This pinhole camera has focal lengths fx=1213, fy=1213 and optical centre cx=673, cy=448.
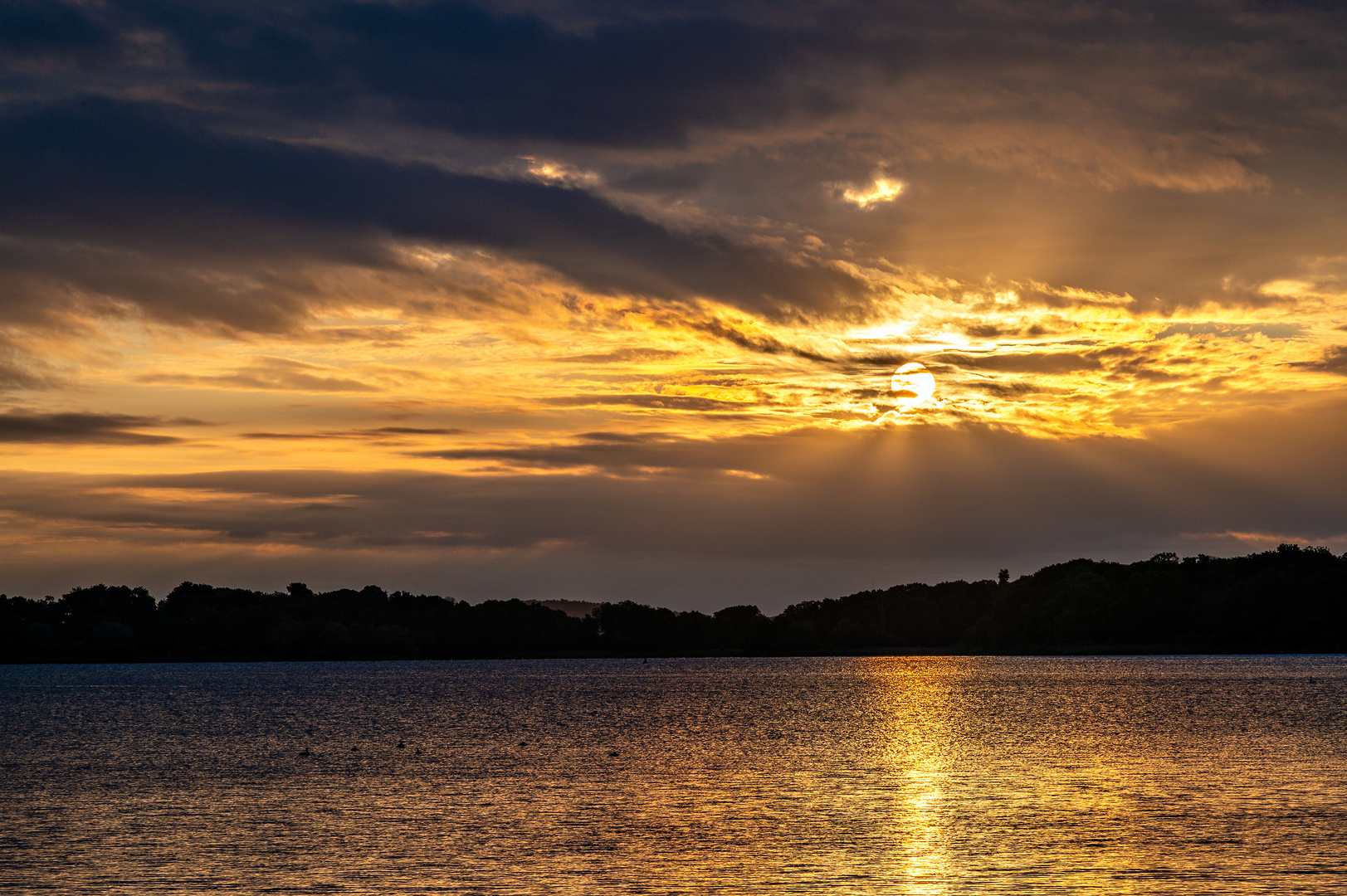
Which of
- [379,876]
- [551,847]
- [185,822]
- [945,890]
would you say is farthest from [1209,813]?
[185,822]

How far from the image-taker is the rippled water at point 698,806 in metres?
41.8

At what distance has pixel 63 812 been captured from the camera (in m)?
58.9

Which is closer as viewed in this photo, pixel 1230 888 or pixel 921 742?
pixel 1230 888

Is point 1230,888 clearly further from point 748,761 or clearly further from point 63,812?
point 63,812

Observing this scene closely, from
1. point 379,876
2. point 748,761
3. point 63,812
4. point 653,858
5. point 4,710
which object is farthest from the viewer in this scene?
point 4,710

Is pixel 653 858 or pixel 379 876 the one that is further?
pixel 653 858

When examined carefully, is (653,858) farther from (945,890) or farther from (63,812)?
(63,812)

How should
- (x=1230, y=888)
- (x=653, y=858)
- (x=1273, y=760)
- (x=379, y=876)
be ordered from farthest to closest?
(x=1273, y=760)
(x=653, y=858)
(x=379, y=876)
(x=1230, y=888)

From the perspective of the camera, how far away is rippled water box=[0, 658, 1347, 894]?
41812 mm

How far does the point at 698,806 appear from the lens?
Answer: 5888cm

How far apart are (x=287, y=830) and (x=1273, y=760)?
57.0 meters

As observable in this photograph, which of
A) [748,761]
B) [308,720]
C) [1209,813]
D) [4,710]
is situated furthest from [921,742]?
[4,710]

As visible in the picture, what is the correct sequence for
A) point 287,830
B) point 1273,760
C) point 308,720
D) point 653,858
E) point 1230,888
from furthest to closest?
point 308,720 < point 1273,760 < point 287,830 < point 653,858 < point 1230,888

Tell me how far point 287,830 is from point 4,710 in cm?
13214
